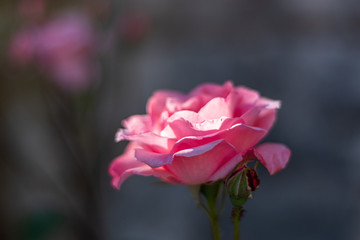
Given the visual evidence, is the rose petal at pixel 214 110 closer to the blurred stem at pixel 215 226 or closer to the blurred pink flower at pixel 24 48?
the blurred stem at pixel 215 226

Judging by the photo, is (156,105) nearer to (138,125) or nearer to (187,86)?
(138,125)

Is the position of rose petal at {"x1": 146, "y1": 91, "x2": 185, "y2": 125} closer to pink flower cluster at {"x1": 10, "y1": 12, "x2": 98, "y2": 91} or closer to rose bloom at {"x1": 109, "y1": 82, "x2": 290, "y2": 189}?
rose bloom at {"x1": 109, "y1": 82, "x2": 290, "y2": 189}

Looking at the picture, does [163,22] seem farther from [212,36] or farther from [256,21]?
[256,21]

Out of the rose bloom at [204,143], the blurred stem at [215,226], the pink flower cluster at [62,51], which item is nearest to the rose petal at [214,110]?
the rose bloom at [204,143]

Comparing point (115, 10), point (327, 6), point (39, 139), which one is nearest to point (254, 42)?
point (327, 6)

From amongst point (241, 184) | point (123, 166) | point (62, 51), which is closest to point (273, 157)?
point (241, 184)

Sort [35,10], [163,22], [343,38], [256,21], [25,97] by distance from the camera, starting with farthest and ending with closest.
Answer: [25,97]
[163,22]
[256,21]
[343,38]
[35,10]

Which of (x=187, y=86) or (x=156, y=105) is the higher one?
(x=156, y=105)
